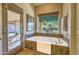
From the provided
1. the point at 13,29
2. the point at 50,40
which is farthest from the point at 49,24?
the point at 13,29

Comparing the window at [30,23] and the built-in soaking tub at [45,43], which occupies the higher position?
the window at [30,23]

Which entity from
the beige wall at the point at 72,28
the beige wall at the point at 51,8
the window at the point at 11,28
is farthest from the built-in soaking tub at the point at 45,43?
the beige wall at the point at 51,8

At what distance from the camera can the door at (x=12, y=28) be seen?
70.9 inches

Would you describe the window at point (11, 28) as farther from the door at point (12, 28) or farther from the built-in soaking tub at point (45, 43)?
the built-in soaking tub at point (45, 43)

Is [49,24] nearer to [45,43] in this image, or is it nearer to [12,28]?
[45,43]

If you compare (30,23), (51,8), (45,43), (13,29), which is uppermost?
(51,8)

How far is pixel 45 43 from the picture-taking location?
1.91 meters

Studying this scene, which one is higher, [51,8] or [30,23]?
[51,8]

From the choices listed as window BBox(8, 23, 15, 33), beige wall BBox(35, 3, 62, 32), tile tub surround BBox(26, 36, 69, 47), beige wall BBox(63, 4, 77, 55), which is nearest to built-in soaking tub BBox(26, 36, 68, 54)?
tile tub surround BBox(26, 36, 69, 47)

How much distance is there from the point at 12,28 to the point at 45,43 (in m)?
0.63

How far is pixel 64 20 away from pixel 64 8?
0.21 metres

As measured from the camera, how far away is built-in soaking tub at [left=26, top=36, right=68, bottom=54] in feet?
6.18

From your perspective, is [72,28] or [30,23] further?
[30,23]

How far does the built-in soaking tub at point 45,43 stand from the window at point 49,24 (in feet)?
0.46
